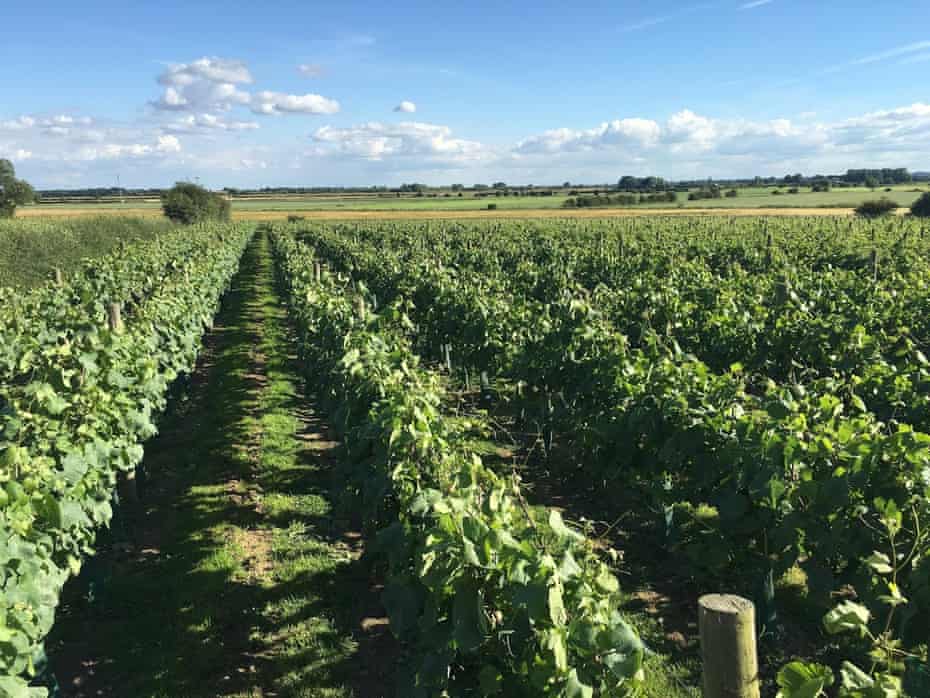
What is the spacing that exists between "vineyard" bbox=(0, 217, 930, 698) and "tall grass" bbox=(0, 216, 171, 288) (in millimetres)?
18221

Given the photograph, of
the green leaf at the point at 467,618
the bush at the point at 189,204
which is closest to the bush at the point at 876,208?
the bush at the point at 189,204

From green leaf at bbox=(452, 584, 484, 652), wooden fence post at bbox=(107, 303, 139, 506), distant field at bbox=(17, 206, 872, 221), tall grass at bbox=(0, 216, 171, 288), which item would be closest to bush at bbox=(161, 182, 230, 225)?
distant field at bbox=(17, 206, 872, 221)

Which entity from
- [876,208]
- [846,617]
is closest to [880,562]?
[846,617]

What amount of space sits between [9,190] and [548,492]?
68.4 meters

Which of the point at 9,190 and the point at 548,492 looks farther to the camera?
the point at 9,190

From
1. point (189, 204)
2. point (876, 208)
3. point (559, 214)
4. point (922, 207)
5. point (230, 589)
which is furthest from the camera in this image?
point (559, 214)

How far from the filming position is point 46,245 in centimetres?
2878

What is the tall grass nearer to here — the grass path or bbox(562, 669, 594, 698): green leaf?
the grass path

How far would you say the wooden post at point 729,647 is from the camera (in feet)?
6.12

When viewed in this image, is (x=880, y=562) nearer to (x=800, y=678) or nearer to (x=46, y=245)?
(x=800, y=678)

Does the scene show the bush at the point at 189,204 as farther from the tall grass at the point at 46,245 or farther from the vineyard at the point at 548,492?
the vineyard at the point at 548,492

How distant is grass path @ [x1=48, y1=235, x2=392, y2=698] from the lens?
463 cm

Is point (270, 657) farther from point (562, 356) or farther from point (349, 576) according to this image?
point (562, 356)

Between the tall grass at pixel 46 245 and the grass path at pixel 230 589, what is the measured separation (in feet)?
58.2
